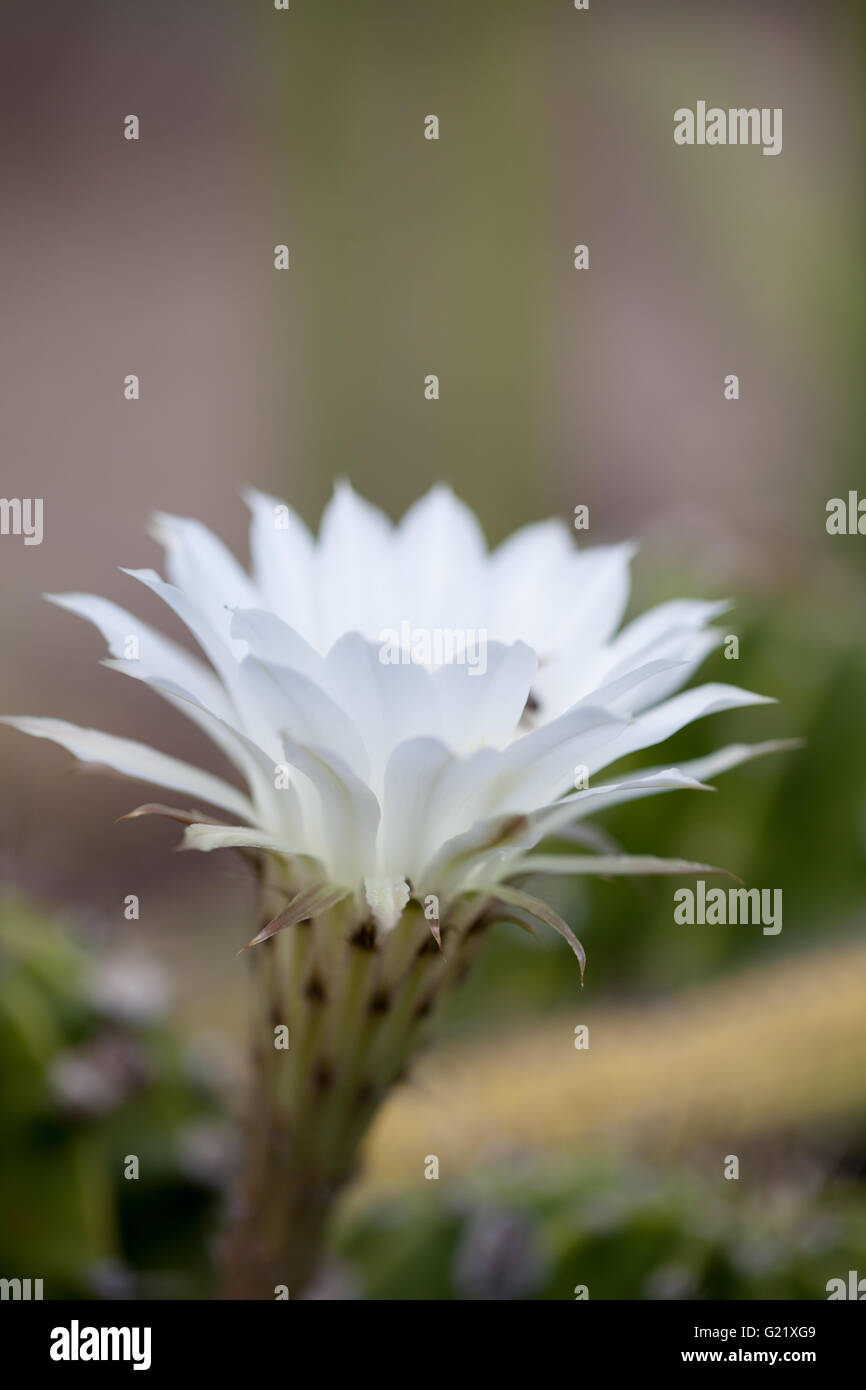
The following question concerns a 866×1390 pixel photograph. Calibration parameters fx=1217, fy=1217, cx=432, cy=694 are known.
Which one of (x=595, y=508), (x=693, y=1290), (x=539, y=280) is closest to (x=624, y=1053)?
(x=693, y=1290)

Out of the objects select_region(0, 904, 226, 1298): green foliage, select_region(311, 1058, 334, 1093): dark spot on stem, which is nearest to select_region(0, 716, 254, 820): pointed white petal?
select_region(311, 1058, 334, 1093): dark spot on stem

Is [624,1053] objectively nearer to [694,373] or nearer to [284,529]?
[284,529]

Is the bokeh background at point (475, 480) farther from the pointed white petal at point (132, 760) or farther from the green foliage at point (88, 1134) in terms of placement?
the pointed white petal at point (132, 760)

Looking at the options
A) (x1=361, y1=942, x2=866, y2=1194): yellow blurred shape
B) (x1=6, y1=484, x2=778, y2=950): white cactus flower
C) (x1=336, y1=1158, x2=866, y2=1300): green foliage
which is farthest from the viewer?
(x1=361, y1=942, x2=866, y2=1194): yellow blurred shape

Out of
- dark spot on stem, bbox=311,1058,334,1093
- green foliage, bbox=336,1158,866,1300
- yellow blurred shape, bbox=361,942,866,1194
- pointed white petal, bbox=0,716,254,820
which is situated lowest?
green foliage, bbox=336,1158,866,1300

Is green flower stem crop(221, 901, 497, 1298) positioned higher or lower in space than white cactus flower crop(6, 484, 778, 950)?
lower

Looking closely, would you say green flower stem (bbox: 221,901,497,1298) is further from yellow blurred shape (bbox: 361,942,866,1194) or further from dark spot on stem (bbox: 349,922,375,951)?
yellow blurred shape (bbox: 361,942,866,1194)

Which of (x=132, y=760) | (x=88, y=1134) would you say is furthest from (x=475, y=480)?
(x=132, y=760)
